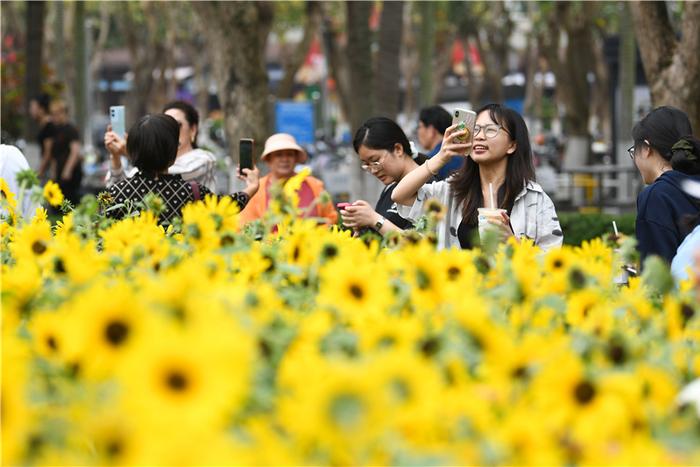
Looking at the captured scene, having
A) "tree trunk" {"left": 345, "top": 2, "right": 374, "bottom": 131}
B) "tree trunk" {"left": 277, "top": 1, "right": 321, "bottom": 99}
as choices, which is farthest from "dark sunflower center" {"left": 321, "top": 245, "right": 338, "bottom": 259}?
"tree trunk" {"left": 277, "top": 1, "right": 321, "bottom": 99}

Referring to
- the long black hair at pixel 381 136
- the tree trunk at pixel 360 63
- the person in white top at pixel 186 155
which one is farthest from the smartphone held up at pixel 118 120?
the tree trunk at pixel 360 63

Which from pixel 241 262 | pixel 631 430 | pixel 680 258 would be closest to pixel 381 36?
pixel 680 258

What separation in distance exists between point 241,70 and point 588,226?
12.2 feet

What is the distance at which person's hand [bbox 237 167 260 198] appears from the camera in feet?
23.0

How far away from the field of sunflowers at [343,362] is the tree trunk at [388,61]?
1128 cm

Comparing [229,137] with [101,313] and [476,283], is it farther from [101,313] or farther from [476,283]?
[101,313]

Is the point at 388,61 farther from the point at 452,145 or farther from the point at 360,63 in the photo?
the point at 452,145

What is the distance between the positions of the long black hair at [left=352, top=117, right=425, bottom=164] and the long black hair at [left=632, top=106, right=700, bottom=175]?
1.18 m

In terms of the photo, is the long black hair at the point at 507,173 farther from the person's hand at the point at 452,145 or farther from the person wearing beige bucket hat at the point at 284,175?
the person wearing beige bucket hat at the point at 284,175

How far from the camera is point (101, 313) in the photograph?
7.64 feet

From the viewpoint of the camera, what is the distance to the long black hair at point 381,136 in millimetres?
6789

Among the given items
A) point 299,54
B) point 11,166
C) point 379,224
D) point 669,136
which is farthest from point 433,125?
point 299,54

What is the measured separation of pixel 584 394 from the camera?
255cm

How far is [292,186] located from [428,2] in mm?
20314
